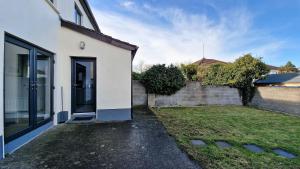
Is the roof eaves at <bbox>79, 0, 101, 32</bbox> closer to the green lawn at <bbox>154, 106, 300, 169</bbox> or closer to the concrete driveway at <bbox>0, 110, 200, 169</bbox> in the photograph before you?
the concrete driveway at <bbox>0, 110, 200, 169</bbox>

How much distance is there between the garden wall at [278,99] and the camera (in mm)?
9859

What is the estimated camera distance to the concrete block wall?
11.6 m

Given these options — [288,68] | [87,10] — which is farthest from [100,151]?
[288,68]

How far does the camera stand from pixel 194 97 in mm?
12461

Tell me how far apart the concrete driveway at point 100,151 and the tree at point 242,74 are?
30.1ft

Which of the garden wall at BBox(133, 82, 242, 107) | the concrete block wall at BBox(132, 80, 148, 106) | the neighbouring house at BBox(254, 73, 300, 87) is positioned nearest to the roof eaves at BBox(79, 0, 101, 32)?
the concrete block wall at BBox(132, 80, 148, 106)

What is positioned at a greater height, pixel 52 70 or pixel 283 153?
pixel 52 70

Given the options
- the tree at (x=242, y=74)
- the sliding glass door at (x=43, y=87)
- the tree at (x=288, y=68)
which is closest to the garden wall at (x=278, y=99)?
the tree at (x=242, y=74)

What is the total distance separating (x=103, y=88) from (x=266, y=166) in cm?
519

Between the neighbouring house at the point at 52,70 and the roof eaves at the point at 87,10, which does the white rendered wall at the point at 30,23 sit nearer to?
the neighbouring house at the point at 52,70

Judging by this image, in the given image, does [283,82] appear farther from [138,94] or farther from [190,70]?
[138,94]

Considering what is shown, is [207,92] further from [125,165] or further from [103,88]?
[125,165]

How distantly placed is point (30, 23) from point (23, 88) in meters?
1.51

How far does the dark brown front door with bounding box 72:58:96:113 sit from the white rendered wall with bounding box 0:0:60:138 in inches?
40.7
